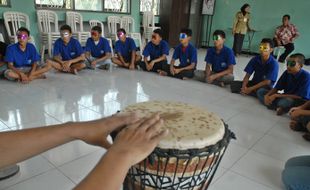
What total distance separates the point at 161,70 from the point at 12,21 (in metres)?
2.85

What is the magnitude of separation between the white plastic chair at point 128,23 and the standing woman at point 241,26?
8.89 ft

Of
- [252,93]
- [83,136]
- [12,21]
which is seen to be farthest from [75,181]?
[12,21]

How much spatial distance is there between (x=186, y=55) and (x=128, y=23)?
274 cm

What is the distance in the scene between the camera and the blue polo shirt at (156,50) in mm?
4660

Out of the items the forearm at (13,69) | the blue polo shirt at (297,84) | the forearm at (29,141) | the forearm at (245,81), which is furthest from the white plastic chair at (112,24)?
the forearm at (29,141)

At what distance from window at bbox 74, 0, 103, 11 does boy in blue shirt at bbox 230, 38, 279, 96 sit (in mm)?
3915

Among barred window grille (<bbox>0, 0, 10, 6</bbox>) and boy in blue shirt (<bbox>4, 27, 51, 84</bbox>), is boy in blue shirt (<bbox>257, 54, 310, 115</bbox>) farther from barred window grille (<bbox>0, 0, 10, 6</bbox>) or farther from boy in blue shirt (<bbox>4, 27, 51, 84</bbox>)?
barred window grille (<bbox>0, 0, 10, 6</bbox>)

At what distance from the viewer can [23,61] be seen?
384 centimetres

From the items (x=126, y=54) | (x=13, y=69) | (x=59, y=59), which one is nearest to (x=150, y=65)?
(x=126, y=54)

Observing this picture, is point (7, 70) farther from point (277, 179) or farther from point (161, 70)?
point (277, 179)

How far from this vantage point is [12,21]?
477 centimetres

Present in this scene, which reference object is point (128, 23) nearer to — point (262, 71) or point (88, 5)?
point (88, 5)

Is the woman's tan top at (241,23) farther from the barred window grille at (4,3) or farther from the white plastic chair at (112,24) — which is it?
the barred window grille at (4,3)

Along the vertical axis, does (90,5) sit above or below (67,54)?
above
